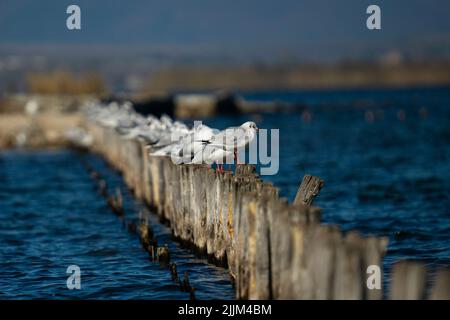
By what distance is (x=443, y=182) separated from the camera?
1113 inches

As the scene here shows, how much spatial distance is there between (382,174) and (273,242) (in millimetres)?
21811

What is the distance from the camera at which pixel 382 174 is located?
3130cm

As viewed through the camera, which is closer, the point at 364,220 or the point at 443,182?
the point at 364,220

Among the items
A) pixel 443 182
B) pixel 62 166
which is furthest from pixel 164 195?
pixel 62 166

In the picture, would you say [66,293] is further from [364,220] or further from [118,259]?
[364,220]

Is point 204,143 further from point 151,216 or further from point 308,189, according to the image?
point 151,216

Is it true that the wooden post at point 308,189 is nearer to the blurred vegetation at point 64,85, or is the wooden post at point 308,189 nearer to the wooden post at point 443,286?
the wooden post at point 443,286

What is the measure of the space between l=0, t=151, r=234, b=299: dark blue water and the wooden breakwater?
635 millimetres

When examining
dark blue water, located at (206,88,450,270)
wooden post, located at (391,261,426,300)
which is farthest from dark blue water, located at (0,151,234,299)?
wooden post, located at (391,261,426,300)

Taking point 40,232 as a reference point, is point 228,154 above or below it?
above

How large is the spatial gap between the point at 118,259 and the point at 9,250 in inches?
104

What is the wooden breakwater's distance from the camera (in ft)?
27.6

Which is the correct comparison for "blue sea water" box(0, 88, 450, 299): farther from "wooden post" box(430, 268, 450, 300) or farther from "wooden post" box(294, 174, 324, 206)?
"wooden post" box(430, 268, 450, 300)

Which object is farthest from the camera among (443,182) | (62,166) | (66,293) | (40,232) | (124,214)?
(62,166)
